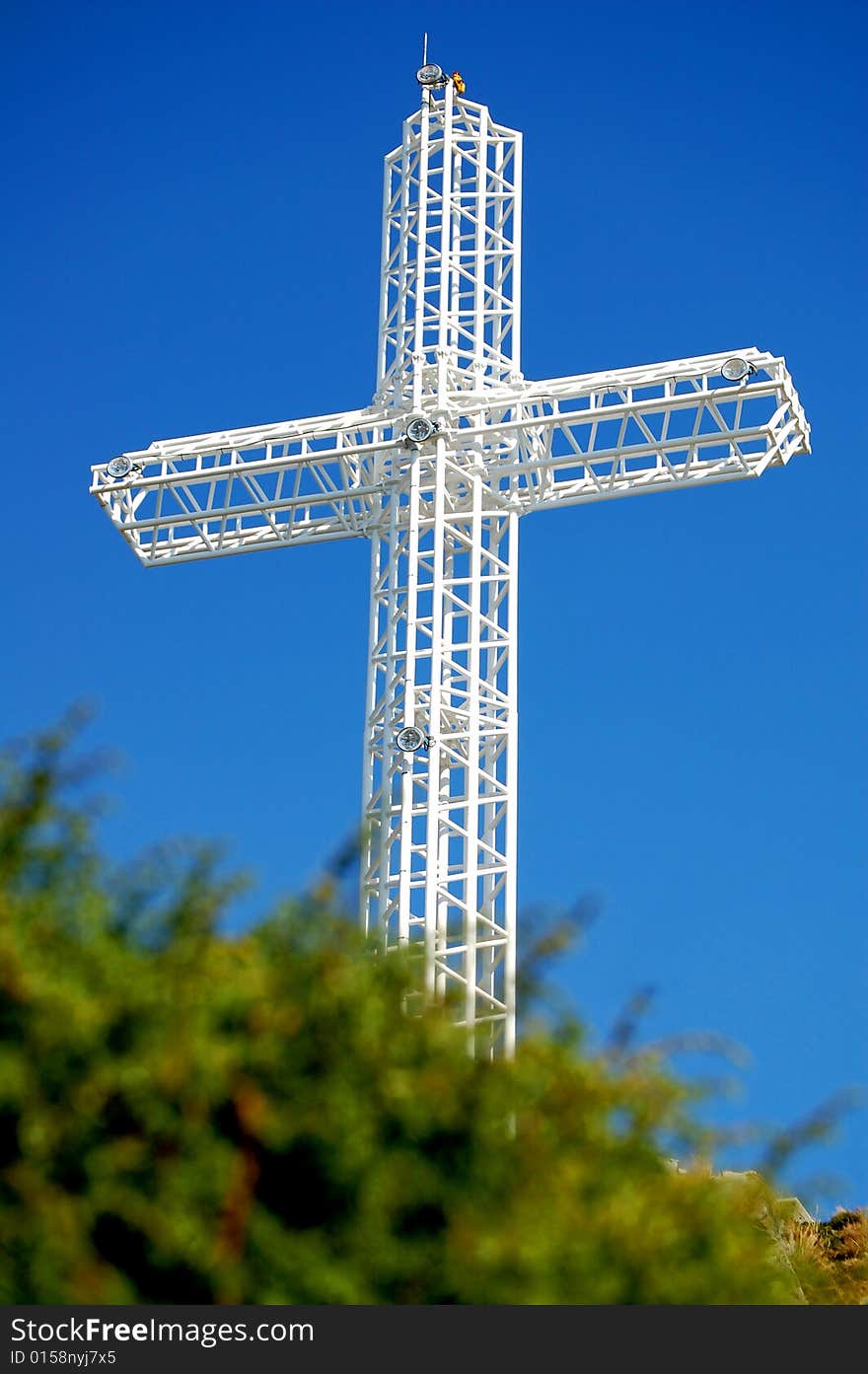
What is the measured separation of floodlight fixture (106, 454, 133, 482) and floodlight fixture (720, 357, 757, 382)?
7562mm

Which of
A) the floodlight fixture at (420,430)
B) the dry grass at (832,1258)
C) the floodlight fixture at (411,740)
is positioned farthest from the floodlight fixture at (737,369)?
the dry grass at (832,1258)

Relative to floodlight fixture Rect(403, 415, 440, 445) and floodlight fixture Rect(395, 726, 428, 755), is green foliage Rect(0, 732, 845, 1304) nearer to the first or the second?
floodlight fixture Rect(395, 726, 428, 755)

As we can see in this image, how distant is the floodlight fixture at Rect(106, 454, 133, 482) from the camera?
26.5m

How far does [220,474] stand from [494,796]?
546cm

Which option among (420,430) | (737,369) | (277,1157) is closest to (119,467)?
(420,430)

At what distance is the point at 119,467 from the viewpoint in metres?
26.6

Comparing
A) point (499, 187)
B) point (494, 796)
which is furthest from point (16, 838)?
point (499, 187)

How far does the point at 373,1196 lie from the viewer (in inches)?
336

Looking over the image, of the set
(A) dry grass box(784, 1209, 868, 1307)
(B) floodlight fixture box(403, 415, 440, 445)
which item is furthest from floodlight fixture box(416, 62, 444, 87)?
(A) dry grass box(784, 1209, 868, 1307)

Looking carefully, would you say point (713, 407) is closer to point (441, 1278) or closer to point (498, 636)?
point (498, 636)

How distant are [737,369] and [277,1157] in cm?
1687

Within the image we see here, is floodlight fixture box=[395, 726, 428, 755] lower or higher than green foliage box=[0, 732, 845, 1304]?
higher

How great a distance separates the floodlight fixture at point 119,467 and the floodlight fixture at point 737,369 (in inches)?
298

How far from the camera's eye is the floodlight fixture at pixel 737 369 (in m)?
24.0
